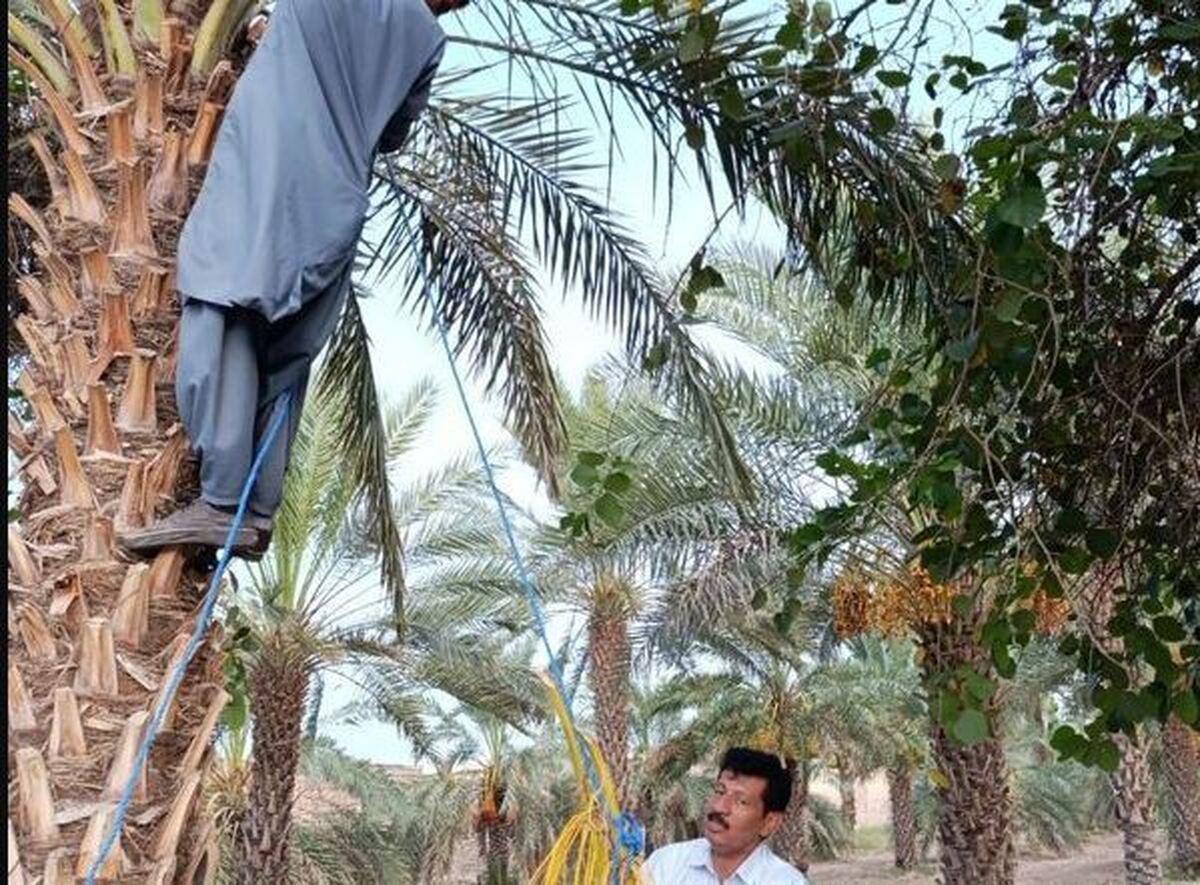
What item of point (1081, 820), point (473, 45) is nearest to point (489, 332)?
point (473, 45)

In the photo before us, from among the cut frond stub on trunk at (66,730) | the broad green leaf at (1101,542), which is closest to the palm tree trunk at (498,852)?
the broad green leaf at (1101,542)

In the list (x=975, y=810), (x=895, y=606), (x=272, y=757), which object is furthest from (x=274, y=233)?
(x=272, y=757)

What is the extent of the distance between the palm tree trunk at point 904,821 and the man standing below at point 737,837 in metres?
25.9

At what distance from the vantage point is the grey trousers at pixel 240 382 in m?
2.94

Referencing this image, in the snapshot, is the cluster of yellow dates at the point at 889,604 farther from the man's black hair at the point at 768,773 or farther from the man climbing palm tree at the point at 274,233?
the man climbing palm tree at the point at 274,233

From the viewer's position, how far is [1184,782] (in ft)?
72.0

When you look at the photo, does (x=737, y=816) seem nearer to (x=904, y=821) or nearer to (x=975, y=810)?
(x=975, y=810)

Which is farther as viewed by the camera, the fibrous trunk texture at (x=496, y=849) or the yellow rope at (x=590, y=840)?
the fibrous trunk texture at (x=496, y=849)

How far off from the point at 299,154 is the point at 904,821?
99.0 feet

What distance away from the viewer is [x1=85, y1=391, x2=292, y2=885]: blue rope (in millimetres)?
2738

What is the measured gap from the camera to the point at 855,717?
22.7m

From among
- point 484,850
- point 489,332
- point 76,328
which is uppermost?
point 489,332

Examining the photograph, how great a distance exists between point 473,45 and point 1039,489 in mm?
2396

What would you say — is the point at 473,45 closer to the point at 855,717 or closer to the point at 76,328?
the point at 76,328
